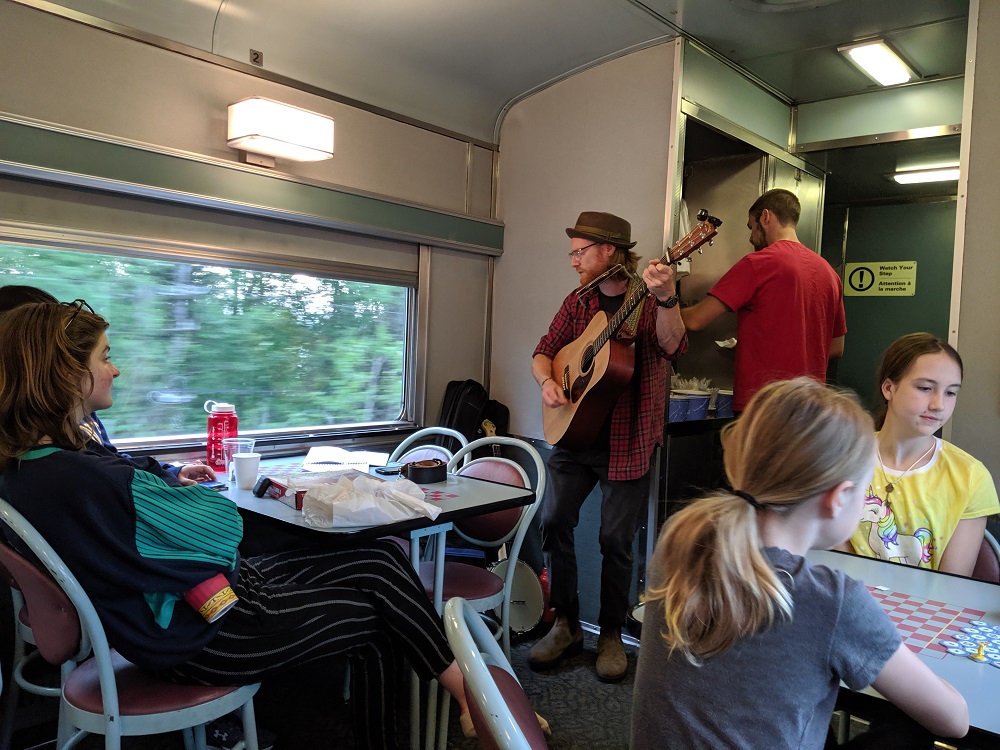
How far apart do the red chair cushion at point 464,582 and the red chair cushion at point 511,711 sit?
156cm

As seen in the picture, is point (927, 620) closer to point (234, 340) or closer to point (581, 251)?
point (581, 251)

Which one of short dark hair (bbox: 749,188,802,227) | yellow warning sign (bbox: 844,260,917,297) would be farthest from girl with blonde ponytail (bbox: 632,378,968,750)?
yellow warning sign (bbox: 844,260,917,297)

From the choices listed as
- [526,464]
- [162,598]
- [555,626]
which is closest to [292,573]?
[162,598]

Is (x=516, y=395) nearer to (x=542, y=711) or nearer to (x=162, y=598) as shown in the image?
(x=542, y=711)

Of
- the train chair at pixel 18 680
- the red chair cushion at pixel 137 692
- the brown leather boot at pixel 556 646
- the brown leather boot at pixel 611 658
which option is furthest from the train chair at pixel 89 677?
the brown leather boot at pixel 611 658

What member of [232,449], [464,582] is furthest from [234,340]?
[464,582]

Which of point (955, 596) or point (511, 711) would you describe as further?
point (955, 596)

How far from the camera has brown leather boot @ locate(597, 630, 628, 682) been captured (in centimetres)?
321

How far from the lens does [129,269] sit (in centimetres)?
329

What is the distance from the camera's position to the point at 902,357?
2291mm

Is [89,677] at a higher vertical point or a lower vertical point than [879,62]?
lower

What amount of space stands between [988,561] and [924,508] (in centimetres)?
23

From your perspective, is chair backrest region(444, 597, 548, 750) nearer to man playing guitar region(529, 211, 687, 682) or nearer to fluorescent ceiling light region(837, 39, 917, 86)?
man playing guitar region(529, 211, 687, 682)

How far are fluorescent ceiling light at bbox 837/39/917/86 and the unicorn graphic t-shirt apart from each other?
2.57m
